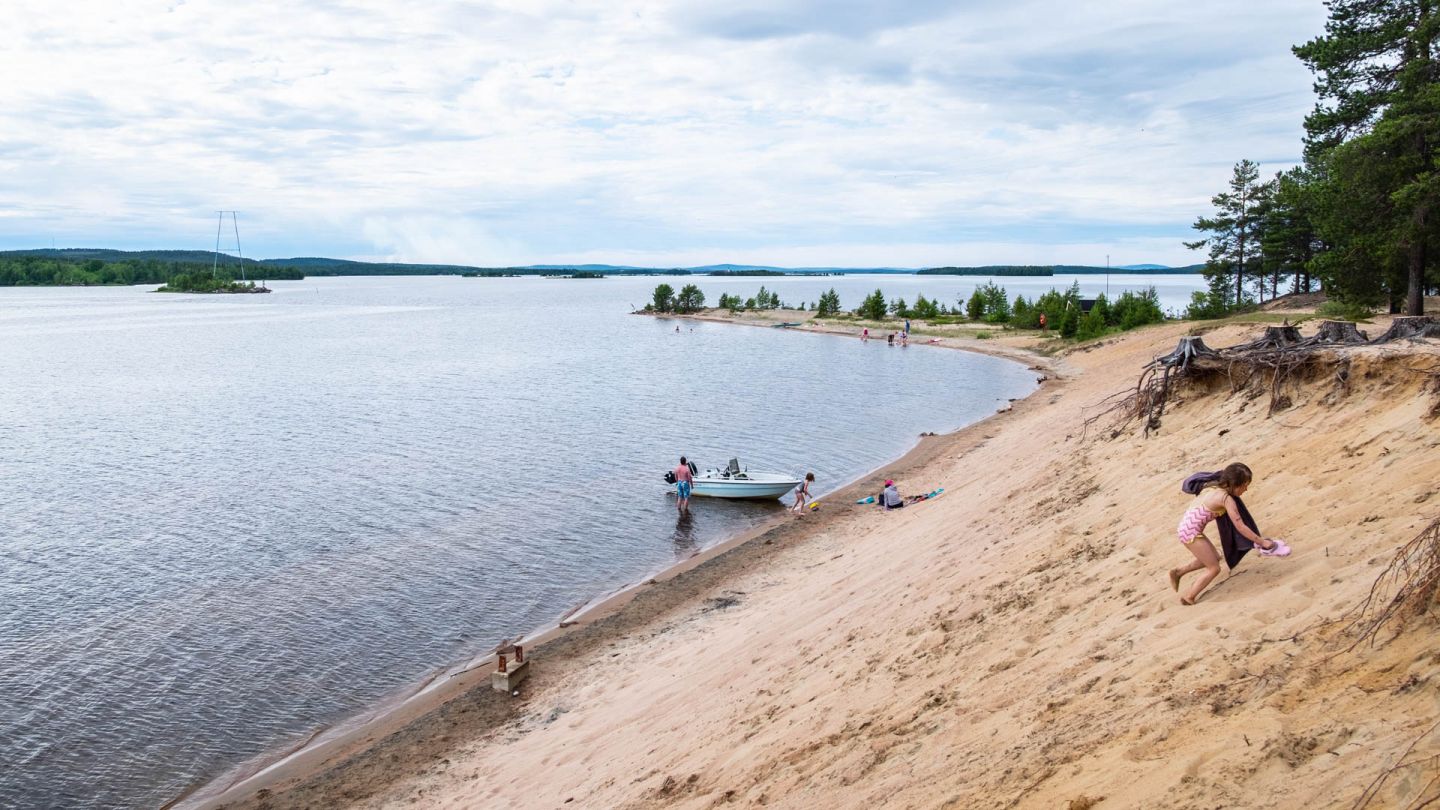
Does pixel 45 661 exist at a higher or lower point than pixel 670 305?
lower

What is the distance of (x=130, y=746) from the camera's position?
1445 cm

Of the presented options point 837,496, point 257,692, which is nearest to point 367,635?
point 257,692

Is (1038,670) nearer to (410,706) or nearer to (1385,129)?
(410,706)

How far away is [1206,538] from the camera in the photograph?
847 cm

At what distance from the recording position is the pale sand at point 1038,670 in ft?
19.7

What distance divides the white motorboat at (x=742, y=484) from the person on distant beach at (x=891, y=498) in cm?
342

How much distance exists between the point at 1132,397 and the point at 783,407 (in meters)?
30.2

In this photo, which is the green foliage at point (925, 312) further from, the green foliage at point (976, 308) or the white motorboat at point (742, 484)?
the white motorboat at point (742, 484)

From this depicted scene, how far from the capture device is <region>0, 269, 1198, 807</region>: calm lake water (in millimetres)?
15758

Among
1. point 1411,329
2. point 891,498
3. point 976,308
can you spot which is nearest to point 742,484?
point 891,498

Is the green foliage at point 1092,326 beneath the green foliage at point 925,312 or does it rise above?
beneath

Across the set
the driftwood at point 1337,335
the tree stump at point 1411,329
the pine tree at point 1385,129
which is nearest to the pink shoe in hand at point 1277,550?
the tree stump at point 1411,329

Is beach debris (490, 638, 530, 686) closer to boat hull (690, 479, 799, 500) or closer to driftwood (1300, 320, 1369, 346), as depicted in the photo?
boat hull (690, 479, 799, 500)

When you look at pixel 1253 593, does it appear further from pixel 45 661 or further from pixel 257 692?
pixel 45 661
